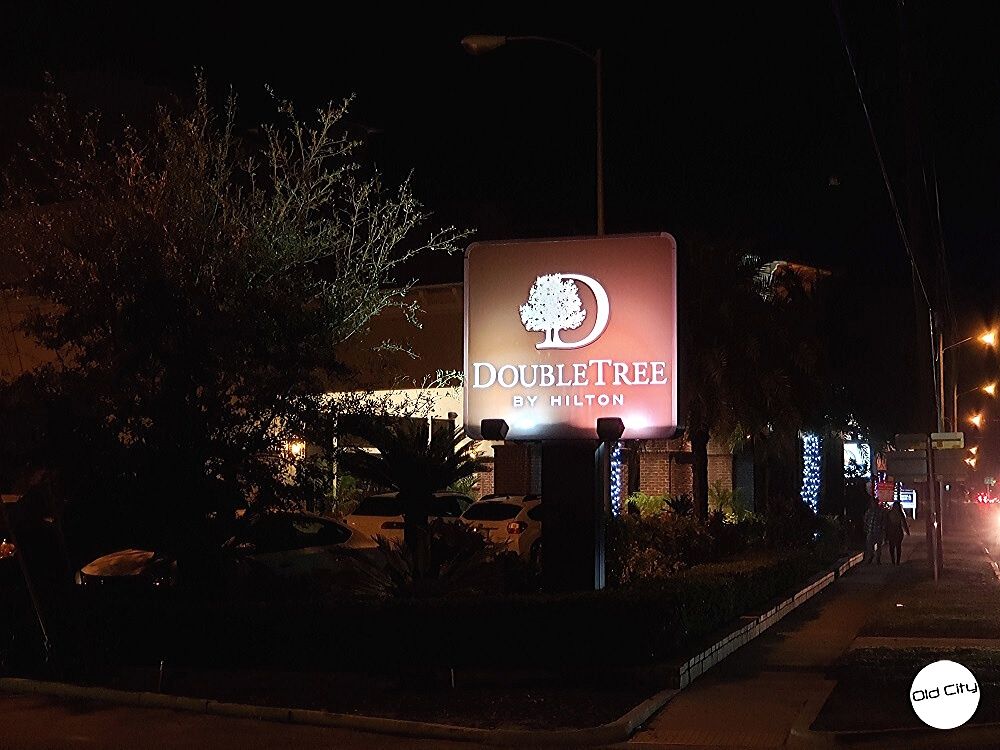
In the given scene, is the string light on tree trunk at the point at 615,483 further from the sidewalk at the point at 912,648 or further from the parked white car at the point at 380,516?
the sidewalk at the point at 912,648

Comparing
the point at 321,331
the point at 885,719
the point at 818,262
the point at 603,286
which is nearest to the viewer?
the point at 885,719

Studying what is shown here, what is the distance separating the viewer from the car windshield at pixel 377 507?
2439 cm

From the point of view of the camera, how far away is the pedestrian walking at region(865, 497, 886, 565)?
32.3 meters

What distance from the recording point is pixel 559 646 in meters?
12.5

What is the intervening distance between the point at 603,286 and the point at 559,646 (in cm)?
419

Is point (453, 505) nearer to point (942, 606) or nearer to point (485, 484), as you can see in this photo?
point (942, 606)

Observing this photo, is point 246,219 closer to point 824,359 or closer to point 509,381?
point 509,381

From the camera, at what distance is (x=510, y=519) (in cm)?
2417

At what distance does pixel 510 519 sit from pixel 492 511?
0.60 m

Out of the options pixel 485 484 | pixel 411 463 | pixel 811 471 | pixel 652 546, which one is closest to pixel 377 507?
pixel 652 546

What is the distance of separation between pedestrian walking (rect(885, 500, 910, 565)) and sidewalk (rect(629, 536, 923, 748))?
13.2m

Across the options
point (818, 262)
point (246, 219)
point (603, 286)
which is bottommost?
point (603, 286)

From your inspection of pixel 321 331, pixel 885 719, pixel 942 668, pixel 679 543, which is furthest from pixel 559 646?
pixel 679 543

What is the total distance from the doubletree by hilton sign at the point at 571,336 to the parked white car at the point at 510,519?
27.2 ft
